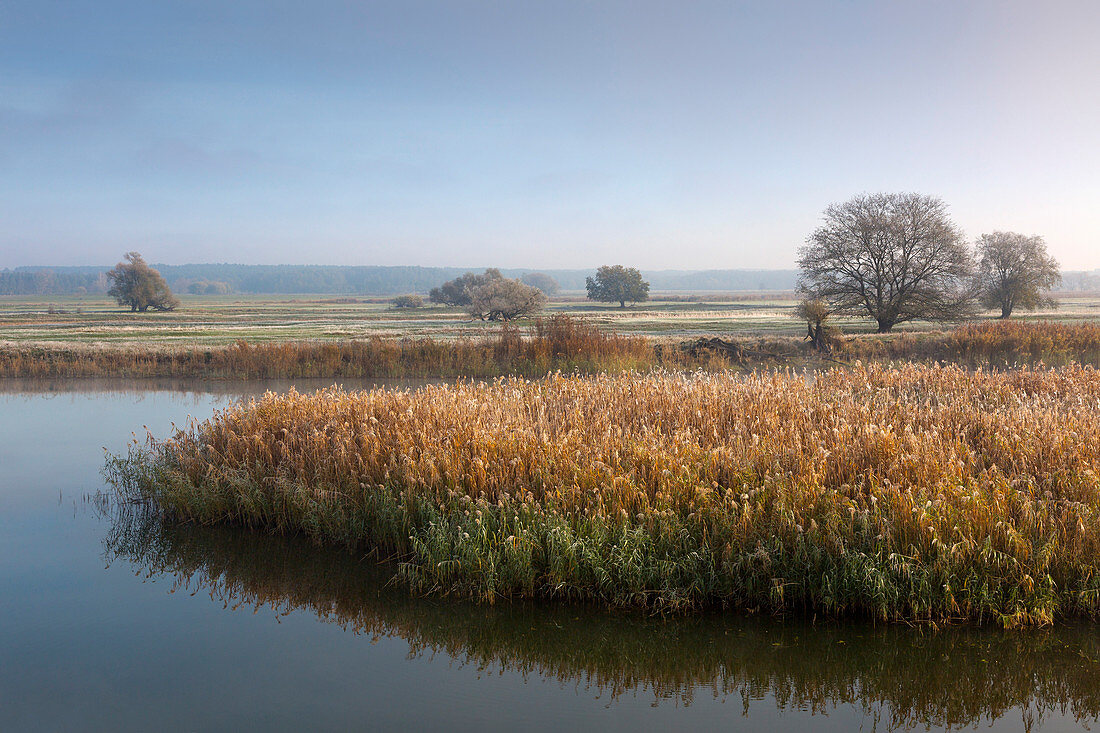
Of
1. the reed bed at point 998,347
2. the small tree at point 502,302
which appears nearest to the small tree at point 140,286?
the small tree at point 502,302

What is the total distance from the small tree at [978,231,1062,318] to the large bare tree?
70.9 feet

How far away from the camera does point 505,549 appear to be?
7562 millimetres

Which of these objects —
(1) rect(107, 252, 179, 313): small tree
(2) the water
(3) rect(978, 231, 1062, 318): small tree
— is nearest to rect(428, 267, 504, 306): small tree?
(1) rect(107, 252, 179, 313): small tree

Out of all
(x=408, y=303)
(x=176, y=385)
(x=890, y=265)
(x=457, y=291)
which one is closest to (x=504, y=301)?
(x=890, y=265)

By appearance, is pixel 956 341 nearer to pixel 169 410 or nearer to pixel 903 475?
pixel 903 475

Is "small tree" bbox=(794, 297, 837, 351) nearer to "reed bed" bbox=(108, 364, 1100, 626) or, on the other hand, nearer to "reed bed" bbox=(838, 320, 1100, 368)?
"reed bed" bbox=(838, 320, 1100, 368)

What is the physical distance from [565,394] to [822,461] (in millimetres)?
6079

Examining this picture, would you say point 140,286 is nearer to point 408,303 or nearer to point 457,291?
point 408,303

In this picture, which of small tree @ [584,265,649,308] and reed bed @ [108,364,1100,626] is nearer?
reed bed @ [108,364,1100,626]

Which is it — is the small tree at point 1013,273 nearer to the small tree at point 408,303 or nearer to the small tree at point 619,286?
the small tree at point 619,286

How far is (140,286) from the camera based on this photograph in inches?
3804

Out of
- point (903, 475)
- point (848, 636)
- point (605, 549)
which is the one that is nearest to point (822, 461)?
point (903, 475)

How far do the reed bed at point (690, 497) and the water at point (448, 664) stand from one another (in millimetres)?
350

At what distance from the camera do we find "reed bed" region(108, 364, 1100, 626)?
264 inches
